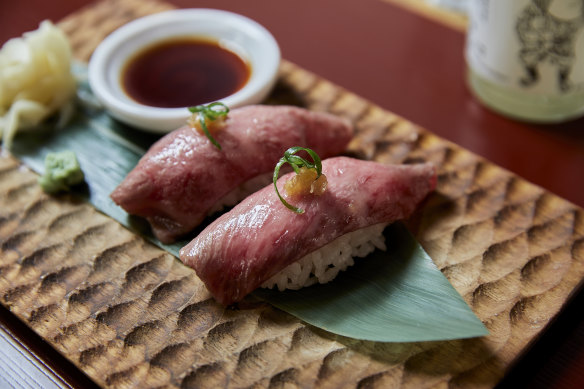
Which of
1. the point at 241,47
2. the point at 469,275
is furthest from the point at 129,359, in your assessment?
the point at 241,47

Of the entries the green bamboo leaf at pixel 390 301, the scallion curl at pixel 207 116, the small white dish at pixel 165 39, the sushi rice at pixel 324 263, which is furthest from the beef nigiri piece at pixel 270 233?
the small white dish at pixel 165 39

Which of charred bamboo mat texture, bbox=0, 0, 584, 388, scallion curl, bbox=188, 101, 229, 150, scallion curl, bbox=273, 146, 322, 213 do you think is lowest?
charred bamboo mat texture, bbox=0, 0, 584, 388

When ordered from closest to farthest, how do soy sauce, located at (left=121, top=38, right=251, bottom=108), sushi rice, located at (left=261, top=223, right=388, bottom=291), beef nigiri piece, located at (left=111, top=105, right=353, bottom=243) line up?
sushi rice, located at (left=261, top=223, right=388, bottom=291) → beef nigiri piece, located at (left=111, top=105, right=353, bottom=243) → soy sauce, located at (left=121, top=38, right=251, bottom=108)

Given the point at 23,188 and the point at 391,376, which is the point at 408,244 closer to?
the point at 391,376

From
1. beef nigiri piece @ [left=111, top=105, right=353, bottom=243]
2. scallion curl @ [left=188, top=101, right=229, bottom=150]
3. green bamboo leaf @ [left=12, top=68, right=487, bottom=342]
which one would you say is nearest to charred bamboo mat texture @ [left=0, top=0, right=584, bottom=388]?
green bamboo leaf @ [left=12, top=68, right=487, bottom=342]

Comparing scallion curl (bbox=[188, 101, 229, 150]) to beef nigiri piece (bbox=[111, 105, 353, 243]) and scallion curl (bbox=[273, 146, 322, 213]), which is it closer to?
beef nigiri piece (bbox=[111, 105, 353, 243])

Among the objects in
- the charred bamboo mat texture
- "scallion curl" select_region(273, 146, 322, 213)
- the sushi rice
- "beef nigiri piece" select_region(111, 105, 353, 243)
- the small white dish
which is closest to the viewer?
the charred bamboo mat texture
